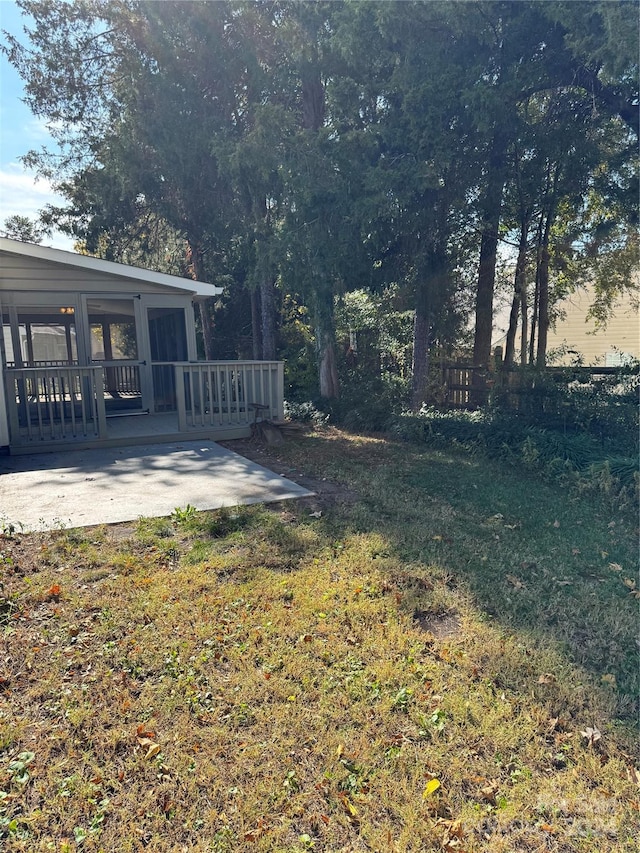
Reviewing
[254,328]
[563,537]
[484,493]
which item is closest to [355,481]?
[484,493]

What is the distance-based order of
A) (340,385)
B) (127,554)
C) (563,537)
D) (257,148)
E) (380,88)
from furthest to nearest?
1. (340,385)
2. (257,148)
3. (380,88)
4. (563,537)
5. (127,554)

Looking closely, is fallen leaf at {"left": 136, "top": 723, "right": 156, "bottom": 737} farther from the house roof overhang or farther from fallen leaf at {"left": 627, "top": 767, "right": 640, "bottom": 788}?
the house roof overhang

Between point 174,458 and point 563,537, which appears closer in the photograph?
point 563,537

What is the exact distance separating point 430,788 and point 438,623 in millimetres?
1201

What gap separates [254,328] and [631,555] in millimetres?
12880

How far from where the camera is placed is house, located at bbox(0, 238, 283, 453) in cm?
753

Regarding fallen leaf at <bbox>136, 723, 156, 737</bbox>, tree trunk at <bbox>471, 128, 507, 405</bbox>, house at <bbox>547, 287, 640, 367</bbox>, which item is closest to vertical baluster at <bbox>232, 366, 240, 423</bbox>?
tree trunk at <bbox>471, 128, 507, 405</bbox>

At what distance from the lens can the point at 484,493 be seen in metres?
5.88

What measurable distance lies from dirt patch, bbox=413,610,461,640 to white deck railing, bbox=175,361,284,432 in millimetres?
5874

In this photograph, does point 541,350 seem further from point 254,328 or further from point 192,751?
point 192,751

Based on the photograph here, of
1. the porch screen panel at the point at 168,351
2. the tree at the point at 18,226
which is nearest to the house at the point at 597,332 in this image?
the porch screen panel at the point at 168,351

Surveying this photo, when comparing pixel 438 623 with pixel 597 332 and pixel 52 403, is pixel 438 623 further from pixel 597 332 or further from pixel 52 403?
pixel 597 332

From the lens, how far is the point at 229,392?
340 inches

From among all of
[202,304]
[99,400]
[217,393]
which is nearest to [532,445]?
[217,393]
